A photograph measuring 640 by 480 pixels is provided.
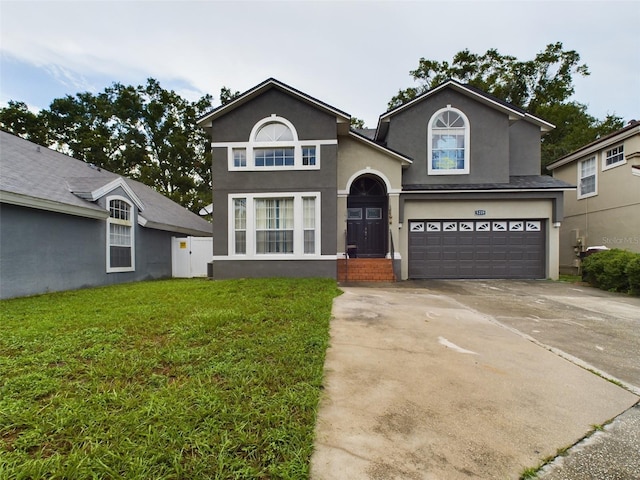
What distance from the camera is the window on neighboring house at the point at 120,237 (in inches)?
412

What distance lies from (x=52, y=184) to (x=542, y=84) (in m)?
30.5

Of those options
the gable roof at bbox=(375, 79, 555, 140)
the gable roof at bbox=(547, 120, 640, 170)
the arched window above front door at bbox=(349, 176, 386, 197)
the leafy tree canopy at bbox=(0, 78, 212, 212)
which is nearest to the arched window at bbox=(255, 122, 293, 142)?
the arched window above front door at bbox=(349, 176, 386, 197)

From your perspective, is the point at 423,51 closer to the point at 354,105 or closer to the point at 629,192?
the point at 354,105

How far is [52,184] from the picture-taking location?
9.18 m

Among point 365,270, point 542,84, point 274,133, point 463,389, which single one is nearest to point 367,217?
point 365,270

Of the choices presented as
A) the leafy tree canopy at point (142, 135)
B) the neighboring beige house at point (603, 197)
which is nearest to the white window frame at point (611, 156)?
the neighboring beige house at point (603, 197)

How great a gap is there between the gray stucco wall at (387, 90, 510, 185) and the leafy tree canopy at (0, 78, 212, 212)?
67.5 ft

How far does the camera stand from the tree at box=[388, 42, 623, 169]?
68.9ft

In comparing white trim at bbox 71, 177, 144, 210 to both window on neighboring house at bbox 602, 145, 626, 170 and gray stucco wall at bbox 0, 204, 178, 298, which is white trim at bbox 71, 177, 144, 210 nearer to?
gray stucco wall at bbox 0, 204, 178, 298

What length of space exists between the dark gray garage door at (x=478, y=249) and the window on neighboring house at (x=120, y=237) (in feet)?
36.2

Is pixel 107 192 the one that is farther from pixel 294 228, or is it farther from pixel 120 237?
pixel 294 228

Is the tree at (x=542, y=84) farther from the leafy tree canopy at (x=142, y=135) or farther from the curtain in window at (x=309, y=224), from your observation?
the leafy tree canopy at (x=142, y=135)

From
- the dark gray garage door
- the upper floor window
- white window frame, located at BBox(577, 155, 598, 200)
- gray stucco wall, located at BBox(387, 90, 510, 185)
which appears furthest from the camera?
white window frame, located at BBox(577, 155, 598, 200)

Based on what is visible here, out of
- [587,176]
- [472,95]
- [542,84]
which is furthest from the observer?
[542,84]
